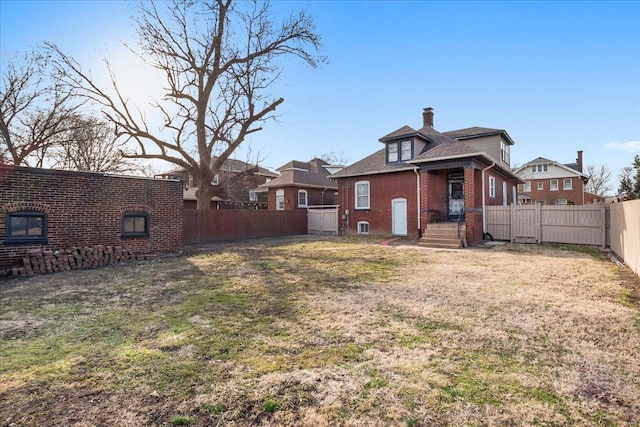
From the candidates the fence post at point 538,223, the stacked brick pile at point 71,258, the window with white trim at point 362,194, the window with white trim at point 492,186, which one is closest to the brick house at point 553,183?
the window with white trim at point 492,186

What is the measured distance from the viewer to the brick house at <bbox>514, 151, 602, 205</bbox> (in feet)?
127

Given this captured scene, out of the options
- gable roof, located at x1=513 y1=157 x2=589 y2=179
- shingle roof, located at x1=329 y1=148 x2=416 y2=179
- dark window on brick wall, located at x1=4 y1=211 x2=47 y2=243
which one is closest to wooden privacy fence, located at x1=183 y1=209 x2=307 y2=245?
shingle roof, located at x1=329 y1=148 x2=416 y2=179

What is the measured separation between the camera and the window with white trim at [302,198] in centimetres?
2605

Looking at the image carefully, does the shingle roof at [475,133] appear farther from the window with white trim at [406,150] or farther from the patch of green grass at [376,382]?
the patch of green grass at [376,382]

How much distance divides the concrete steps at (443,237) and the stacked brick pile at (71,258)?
1192 cm

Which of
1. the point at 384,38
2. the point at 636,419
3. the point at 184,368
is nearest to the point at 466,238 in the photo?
the point at 384,38

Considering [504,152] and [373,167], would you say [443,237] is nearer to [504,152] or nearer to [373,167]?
[373,167]

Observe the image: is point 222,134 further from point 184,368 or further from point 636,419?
point 636,419

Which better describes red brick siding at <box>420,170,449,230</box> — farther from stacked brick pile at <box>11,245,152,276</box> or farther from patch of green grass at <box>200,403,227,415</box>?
patch of green grass at <box>200,403,227,415</box>

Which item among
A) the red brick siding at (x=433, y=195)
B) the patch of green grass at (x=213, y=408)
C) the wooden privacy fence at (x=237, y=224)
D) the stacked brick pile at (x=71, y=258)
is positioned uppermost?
the red brick siding at (x=433, y=195)

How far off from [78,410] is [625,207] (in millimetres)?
12386

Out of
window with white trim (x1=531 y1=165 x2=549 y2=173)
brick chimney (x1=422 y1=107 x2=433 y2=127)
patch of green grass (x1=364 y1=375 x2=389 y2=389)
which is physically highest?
brick chimney (x1=422 y1=107 x2=433 y2=127)

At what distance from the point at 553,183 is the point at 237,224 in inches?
1609

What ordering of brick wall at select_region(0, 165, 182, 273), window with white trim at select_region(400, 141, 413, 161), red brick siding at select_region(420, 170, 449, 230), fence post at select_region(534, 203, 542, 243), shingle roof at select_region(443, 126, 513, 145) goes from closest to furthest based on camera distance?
1. brick wall at select_region(0, 165, 182, 273)
2. fence post at select_region(534, 203, 542, 243)
3. red brick siding at select_region(420, 170, 449, 230)
4. window with white trim at select_region(400, 141, 413, 161)
5. shingle roof at select_region(443, 126, 513, 145)
